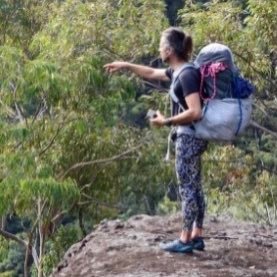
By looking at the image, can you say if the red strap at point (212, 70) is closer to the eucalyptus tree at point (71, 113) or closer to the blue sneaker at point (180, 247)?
the blue sneaker at point (180, 247)

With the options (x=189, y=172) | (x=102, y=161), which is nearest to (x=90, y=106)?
(x=102, y=161)

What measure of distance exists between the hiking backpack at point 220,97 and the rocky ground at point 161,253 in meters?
0.82

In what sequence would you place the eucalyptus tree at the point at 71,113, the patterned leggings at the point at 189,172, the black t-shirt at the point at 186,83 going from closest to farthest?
the black t-shirt at the point at 186,83
the patterned leggings at the point at 189,172
the eucalyptus tree at the point at 71,113

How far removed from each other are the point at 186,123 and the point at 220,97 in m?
0.27

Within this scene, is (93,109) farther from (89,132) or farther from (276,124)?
(276,124)

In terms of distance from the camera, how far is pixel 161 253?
6113mm

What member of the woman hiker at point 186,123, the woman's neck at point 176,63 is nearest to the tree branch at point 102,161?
the woman hiker at point 186,123

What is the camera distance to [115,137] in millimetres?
11289

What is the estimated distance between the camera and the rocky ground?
226 inches

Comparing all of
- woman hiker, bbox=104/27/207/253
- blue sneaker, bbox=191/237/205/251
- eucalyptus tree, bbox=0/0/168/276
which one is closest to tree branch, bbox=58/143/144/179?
eucalyptus tree, bbox=0/0/168/276

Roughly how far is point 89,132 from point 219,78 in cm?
526

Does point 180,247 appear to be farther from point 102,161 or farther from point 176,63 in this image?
point 102,161

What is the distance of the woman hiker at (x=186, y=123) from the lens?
5426 millimetres

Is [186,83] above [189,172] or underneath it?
above
